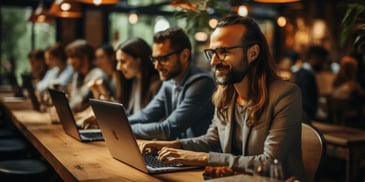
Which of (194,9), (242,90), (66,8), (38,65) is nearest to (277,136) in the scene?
(242,90)

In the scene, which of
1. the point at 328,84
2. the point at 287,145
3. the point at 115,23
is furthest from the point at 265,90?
the point at 328,84

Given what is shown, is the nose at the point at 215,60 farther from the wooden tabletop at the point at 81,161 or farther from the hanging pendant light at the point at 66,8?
the hanging pendant light at the point at 66,8

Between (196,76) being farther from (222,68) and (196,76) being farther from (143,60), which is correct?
(222,68)

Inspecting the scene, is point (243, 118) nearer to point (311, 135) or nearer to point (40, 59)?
point (311, 135)

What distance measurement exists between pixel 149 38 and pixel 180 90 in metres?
7.08

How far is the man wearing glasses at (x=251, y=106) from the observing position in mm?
2217

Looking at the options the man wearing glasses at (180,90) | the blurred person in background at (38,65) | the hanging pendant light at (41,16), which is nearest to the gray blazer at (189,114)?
the man wearing glasses at (180,90)

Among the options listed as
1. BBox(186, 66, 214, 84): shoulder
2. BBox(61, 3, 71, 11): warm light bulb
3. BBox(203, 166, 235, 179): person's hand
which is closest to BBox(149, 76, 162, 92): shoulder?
BBox(186, 66, 214, 84): shoulder

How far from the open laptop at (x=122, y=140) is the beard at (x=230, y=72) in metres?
0.40

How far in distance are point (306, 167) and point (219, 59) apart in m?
0.66

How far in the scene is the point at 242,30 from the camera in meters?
2.30

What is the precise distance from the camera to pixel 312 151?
2510 millimetres

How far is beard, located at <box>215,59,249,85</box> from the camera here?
231 cm

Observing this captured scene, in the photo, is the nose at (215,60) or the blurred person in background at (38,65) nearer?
the nose at (215,60)
